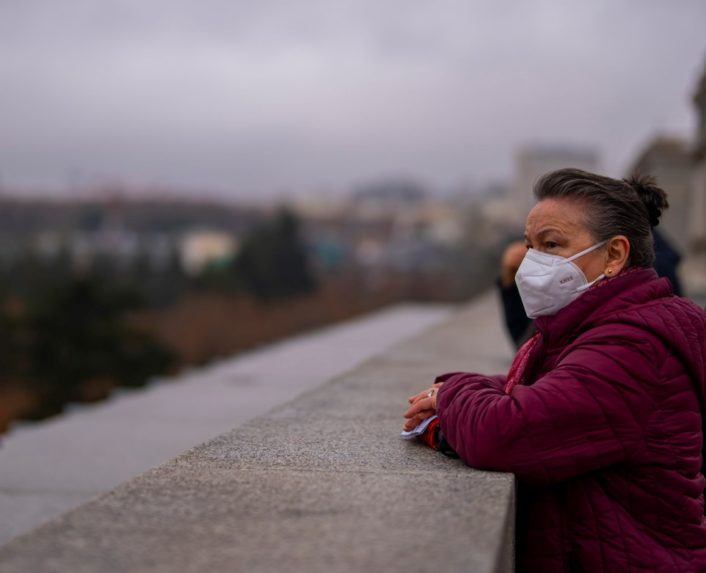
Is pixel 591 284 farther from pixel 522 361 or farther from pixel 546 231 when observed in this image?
pixel 522 361

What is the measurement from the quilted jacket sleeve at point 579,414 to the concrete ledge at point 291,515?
0.37 feet

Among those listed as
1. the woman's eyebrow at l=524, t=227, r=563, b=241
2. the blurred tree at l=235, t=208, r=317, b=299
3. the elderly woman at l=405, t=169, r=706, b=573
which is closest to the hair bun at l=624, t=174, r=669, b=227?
the elderly woman at l=405, t=169, r=706, b=573

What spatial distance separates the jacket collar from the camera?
232 cm

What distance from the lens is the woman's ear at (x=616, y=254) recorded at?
2402 mm

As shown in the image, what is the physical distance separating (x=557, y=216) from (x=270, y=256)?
192 feet

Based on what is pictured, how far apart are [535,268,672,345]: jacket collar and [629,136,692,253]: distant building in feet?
67.6

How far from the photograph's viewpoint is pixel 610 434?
85.3 inches

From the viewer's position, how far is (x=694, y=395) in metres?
2.29

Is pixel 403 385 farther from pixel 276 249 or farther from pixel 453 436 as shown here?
pixel 276 249

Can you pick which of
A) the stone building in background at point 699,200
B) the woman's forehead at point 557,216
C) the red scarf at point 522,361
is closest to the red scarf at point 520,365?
the red scarf at point 522,361

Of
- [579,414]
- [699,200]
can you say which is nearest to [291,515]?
[579,414]

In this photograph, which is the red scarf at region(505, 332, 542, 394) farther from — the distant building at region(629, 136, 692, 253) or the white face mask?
the distant building at region(629, 136, 692, 253)

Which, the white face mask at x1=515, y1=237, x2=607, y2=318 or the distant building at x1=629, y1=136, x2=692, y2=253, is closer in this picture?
the white face mask at x1=515, y1=237, x2=607, y2=318

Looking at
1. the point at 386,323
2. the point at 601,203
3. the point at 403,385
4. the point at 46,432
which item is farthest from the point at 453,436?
the point at 386,323
